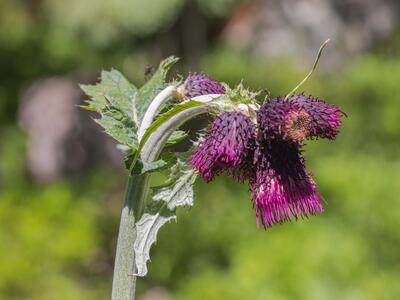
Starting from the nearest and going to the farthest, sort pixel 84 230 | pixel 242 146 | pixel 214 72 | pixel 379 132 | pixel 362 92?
pixel 242 146
pixel 84 230
pixel 379 132
pixel 362 92
pixel 214 72

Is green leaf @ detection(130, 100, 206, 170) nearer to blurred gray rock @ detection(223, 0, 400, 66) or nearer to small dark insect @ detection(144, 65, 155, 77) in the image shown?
small dark insect @ detection(144, 65, 155, 77)

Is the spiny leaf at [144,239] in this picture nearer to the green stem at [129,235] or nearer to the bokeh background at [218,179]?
the green stem at [129,235]

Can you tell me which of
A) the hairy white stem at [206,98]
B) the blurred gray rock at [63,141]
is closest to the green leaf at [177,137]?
the hairy white stem at [206,98]

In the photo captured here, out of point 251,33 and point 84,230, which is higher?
point 251,33

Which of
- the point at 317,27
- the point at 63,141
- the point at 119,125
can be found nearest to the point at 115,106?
the point at 119,125

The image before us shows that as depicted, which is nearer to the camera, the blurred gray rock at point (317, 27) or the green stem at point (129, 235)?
the green stem at point (129, 235)

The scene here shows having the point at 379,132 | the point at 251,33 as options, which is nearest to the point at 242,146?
the point at 379,132

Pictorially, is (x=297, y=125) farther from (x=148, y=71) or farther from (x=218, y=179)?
(x=218, y=179)

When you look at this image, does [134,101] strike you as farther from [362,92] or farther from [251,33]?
[251,33]
